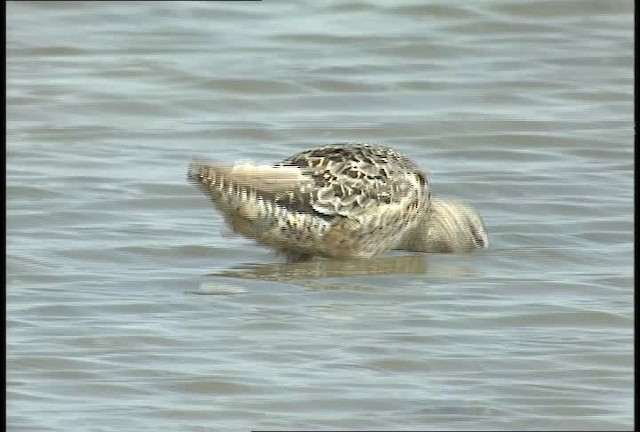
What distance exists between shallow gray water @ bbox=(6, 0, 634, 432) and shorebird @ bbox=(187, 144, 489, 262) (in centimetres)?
11

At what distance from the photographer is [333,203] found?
9039mm

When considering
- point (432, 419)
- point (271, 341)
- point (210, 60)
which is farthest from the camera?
point (210, 60)

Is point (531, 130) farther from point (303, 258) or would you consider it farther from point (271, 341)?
point (271, 341)

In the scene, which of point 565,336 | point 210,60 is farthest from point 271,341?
point 210,60

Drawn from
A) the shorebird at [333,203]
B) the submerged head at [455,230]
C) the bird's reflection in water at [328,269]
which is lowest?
the bird's reflection in water at [328,269]

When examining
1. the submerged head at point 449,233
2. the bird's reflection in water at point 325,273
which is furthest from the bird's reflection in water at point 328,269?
the submerged head at point 449,233

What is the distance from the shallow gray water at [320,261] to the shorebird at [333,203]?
106 mm

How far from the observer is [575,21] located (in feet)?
46.3

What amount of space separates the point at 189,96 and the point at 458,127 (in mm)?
1660

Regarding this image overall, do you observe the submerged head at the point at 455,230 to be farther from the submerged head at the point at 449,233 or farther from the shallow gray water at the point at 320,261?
the shallow gray water at the point at 320,261

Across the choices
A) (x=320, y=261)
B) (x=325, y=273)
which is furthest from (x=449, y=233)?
(x=325, y=273)

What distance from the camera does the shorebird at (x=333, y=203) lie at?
8.85m

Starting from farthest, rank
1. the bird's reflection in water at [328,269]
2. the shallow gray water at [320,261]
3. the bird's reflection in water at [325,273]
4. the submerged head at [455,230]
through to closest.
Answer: the submerged head at [455,230] < the bird's reflection in water at [328,269] < the bird's reflection in water at [325,273] < the shallow gray water at [320,261]

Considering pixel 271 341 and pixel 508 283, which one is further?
pixel 508 283
